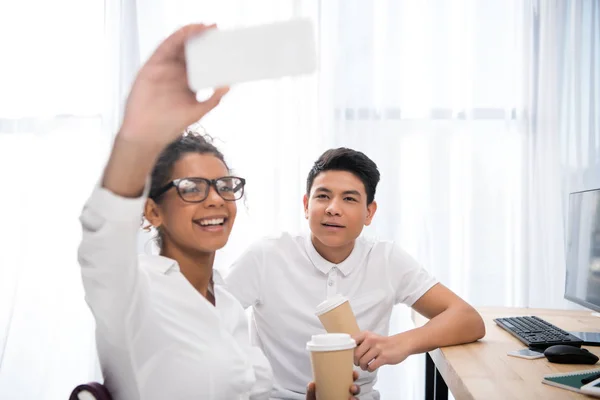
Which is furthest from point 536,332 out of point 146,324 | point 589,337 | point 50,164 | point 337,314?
point 50,164

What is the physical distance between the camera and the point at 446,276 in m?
3.42

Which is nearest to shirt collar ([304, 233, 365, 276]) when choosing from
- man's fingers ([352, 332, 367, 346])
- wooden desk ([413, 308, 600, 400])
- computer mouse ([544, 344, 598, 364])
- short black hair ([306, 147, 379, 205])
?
short black hair ([306, 147, 379, 205])

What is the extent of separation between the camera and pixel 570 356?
63.8 inches

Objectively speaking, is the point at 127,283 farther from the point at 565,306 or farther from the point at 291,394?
the point at 565,306

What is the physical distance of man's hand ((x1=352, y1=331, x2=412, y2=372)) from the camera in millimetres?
1646

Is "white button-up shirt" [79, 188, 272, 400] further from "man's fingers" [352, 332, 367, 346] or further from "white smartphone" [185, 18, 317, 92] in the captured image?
"man's fingers" [352, 332, 367, 346]

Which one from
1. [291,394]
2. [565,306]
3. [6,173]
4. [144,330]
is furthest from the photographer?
[6,173]

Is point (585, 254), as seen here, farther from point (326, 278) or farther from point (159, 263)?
point (159, 263)

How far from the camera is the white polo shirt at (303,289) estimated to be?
2076 mm

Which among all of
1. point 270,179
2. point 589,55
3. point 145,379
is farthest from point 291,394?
point 589,55

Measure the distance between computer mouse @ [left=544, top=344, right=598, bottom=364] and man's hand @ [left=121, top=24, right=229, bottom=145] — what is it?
127cm

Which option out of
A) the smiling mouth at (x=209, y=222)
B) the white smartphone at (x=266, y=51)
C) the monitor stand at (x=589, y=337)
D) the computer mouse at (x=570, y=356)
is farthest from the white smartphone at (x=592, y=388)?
the white smartphone at (x=266, y=51)

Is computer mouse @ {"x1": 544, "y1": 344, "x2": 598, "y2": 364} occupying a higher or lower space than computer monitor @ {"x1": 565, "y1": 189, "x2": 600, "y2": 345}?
lower

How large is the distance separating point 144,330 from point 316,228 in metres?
1.06
